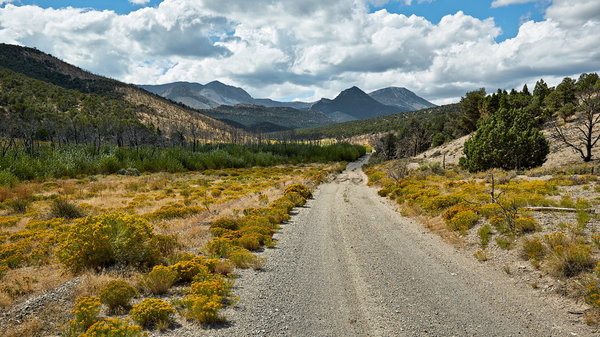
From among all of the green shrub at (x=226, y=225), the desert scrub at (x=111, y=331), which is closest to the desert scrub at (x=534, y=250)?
the desert scrub at (x=111, y=331)

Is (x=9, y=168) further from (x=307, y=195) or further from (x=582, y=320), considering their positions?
(x=582, y=320)

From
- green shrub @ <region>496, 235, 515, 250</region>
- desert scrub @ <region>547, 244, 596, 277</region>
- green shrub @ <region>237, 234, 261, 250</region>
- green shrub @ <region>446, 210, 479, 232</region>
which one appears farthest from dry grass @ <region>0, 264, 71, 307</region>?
green shrub @ <region>446, 210, 479, 232</region>

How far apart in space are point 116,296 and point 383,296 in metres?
6.13

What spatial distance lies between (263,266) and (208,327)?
4.02 meters

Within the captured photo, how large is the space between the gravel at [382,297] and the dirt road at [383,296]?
0.8 inches

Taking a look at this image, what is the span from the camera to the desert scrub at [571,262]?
27.8 ft

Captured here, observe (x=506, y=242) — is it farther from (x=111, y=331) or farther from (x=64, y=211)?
(x=64, y=211)

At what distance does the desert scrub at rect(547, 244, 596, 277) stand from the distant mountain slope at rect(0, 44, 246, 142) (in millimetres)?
126150

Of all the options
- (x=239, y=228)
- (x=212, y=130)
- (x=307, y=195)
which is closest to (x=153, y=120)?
(x=212, y=130)

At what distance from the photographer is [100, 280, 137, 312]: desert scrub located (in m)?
7.01

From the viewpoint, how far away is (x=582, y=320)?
680 centimetres

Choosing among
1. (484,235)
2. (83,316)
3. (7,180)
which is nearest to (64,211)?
(83,316)

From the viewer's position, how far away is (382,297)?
828cm

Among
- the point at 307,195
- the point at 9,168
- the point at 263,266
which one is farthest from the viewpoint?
the point at 9,168
